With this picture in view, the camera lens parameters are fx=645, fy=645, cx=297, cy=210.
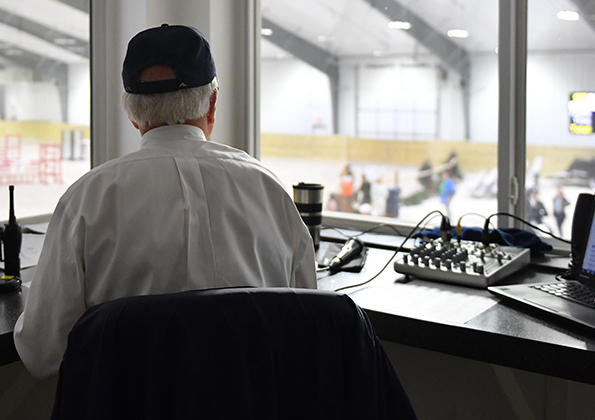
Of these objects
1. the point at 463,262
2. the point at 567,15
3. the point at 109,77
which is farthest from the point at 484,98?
the point at 109,77

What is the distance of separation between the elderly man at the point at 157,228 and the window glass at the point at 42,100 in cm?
130

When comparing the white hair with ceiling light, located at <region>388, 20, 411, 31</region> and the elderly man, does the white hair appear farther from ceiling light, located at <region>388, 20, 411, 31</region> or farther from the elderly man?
ceiling light, located at <region>388, 20, 411, 31</region>

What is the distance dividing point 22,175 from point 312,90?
4.13ft

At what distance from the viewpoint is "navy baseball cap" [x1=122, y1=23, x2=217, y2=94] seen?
4.53 ft

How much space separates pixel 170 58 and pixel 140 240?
0.42 metres

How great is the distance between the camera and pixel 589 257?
5.56 ft

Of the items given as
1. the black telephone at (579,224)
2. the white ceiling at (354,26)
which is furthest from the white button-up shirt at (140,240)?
the white ceiling at (354,26)

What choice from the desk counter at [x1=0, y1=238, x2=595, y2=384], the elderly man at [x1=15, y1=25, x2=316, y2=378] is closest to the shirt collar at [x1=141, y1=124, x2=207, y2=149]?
the elderly man at [x1=15, y1=25, x2=316, y2=378]

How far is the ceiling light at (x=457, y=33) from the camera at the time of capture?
8.00 ft

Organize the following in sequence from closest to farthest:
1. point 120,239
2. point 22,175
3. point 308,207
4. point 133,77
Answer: point 120,239
point 133,77
point 308,207
point 22,175

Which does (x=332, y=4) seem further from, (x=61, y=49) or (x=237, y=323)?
(x=237, y=323)

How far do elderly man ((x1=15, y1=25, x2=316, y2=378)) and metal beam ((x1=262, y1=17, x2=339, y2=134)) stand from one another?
4.86 ft

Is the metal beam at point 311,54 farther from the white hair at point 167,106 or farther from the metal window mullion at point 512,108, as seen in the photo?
the white hair at point 167,106

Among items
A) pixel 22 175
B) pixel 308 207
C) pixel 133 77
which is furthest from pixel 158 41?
pixel 22 175
